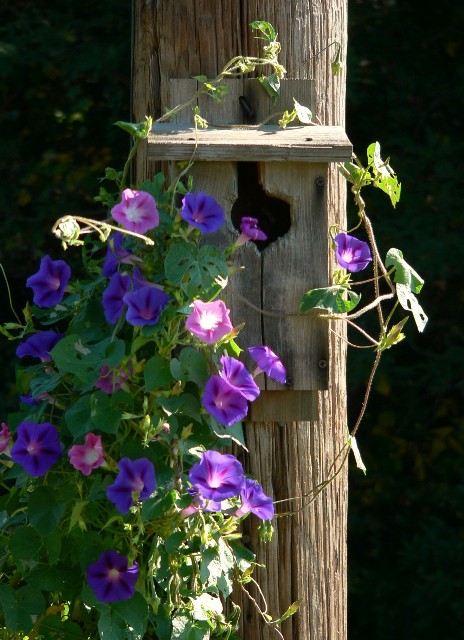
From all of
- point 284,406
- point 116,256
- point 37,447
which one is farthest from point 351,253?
point 37,447

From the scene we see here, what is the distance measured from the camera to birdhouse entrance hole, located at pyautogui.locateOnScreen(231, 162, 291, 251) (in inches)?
83.4

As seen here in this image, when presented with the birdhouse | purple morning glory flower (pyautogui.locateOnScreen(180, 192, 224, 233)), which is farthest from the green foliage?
purple morning glory flower (pyautogui.locateOnScreen(180, 192, 224, 233))

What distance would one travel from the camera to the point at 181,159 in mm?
1969

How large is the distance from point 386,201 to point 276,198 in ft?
8.19

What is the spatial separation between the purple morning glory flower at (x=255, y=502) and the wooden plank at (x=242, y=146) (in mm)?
563

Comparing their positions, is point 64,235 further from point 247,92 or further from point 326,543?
point 326,543

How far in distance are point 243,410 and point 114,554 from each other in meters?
0.32

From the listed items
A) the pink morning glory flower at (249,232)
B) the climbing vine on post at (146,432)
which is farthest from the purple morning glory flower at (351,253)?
the pink morning glory flower at (249,232)

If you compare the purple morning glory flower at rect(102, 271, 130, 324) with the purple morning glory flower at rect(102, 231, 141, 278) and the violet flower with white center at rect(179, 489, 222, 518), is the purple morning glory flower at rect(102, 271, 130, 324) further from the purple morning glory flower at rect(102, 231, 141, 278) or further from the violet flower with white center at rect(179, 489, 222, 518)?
the violet flower with white center at rect(179, 489, 222, 518)

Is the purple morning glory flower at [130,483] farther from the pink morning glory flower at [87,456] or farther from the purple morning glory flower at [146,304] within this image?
the purple morning glory flower at [146,304]

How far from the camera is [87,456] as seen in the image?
1881 millimetres

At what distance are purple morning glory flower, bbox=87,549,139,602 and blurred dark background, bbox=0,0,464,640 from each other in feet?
8.37

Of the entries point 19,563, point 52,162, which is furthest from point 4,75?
point 19,563

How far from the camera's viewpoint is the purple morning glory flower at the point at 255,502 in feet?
6.31
